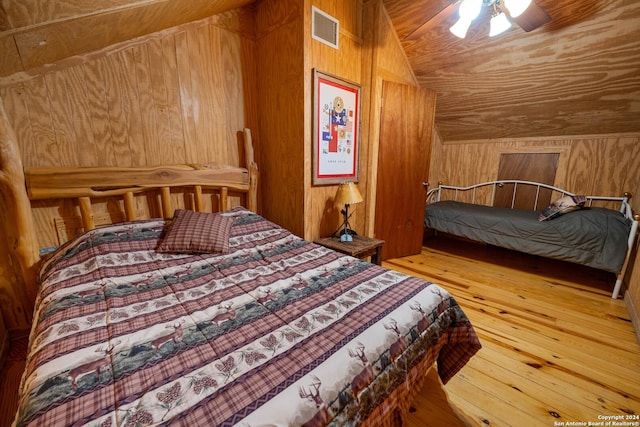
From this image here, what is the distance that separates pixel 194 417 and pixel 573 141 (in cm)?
427

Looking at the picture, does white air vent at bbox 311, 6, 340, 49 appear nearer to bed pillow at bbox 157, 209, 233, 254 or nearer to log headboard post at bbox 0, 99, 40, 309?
bed pillow at bbox 157, 209, 233, 254

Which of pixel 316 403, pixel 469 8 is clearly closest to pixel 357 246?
pixel 316 403

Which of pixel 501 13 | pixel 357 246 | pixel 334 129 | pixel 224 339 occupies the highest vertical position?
pixel 501 13

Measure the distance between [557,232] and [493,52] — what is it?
1.87 m

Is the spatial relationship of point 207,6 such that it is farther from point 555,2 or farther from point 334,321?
point 555,2

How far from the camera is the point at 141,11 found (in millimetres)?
1396

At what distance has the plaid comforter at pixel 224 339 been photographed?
61 centimetres

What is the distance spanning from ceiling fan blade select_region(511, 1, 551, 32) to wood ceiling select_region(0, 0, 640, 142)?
40 centimetres

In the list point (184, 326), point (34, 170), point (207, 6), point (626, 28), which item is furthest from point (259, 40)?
point (626, 28)

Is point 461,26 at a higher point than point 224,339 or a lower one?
higher

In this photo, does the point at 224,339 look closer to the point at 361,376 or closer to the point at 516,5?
the point at 361,376

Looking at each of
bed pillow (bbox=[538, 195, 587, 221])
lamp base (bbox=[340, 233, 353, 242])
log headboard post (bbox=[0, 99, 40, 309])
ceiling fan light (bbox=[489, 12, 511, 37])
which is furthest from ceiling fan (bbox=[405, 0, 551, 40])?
log headboard post (bbox=[0, 99, 40, 309])

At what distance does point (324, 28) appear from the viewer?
6.73 ft

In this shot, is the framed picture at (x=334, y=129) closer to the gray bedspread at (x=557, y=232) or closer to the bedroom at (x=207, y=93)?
the bedroom at (x=207, y=93)
